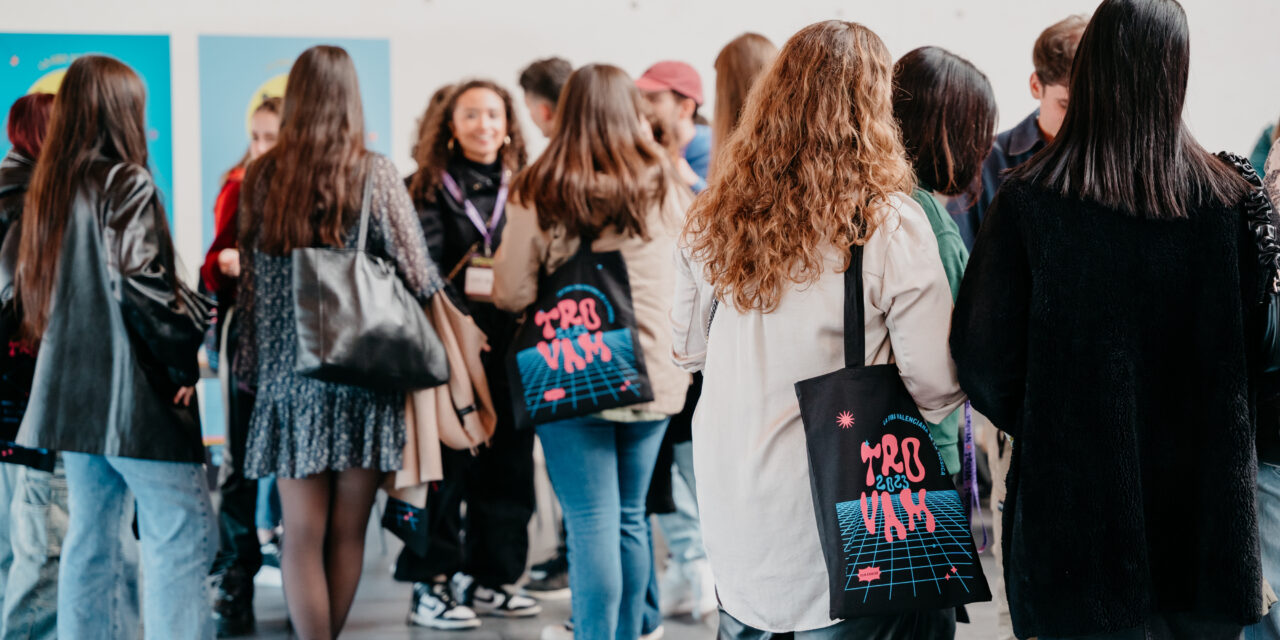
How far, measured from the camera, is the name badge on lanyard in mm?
2975

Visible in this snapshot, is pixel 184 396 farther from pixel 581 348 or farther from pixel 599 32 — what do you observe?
pixel 599 32

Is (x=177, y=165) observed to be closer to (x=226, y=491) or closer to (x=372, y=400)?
(x=226, y=491)

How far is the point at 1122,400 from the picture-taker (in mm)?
1406

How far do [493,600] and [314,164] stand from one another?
60.8 inches

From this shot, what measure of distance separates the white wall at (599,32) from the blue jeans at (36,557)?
2392 millimetres

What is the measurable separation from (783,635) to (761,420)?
335 millimetres

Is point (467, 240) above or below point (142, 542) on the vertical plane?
above

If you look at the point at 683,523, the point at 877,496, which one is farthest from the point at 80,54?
the point at 877,496

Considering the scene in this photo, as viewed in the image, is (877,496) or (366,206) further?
(366,206)

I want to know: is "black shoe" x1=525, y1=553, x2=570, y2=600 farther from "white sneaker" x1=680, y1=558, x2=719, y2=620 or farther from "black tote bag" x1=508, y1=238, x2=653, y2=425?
"black tote bag" x1=508, y1=238, x2=653, y2=425

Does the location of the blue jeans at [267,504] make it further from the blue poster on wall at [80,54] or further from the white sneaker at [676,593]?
the blue poster on wall at [80,54]

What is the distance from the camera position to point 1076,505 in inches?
56.2

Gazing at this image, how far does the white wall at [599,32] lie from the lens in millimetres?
4539

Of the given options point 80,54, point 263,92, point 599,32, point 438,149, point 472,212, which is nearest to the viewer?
point 472,212
